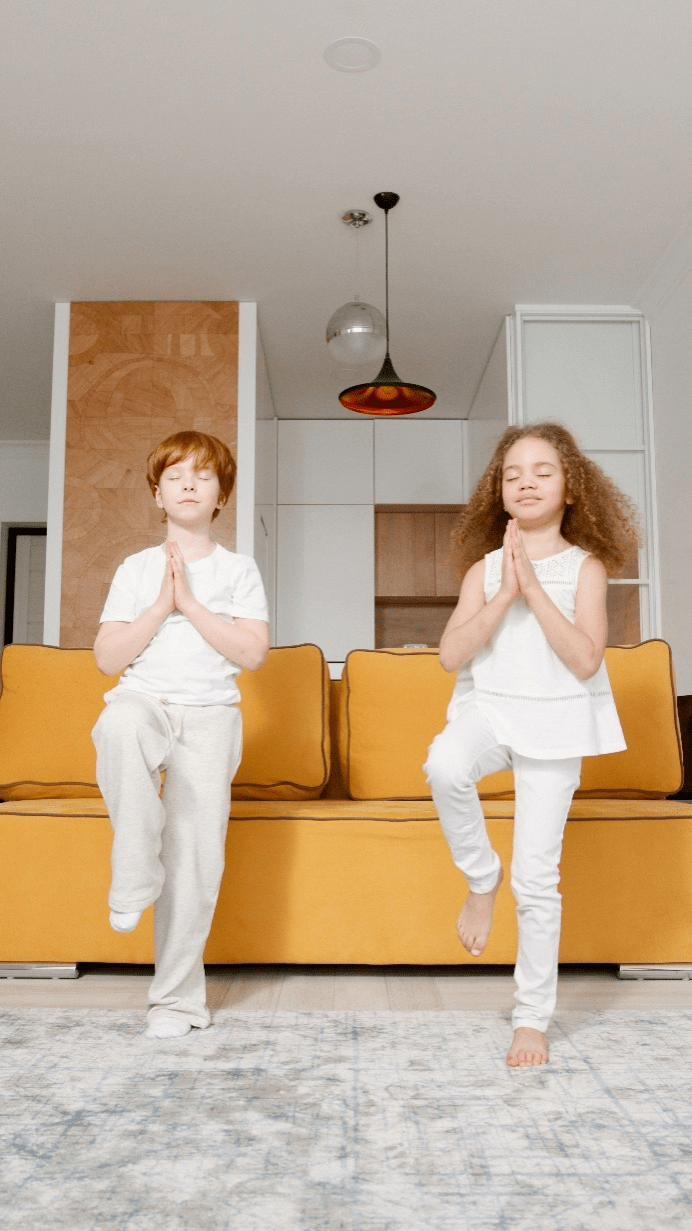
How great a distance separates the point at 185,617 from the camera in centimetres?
176

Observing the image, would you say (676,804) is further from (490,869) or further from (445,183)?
(445,183)

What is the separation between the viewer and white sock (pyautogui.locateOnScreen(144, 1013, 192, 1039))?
1561 mm

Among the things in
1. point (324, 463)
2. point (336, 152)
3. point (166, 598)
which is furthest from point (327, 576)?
point (166, 598)

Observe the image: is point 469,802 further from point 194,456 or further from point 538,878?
point 194,456

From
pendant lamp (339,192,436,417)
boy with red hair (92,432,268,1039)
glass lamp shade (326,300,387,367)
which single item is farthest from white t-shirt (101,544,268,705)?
pendant lamp (339,192,436,417)

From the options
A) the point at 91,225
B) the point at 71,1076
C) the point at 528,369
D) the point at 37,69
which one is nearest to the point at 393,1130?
the point at 71,1076

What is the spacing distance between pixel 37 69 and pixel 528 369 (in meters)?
2.61

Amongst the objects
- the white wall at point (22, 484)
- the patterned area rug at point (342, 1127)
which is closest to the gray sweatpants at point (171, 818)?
the patterned area rug at point (342, 1127)

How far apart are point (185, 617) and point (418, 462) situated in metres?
5.07

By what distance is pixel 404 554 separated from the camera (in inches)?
264

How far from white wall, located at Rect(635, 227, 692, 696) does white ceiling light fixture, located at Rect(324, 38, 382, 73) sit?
1684mm

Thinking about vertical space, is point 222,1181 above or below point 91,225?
below

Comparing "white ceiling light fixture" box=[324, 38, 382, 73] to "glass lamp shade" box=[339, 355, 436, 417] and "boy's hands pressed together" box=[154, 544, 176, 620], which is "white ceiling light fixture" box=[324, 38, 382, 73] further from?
"boy's hands pressed together" box=[154, 544, 176, 620]

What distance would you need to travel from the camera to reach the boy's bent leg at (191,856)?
1.65 metres
